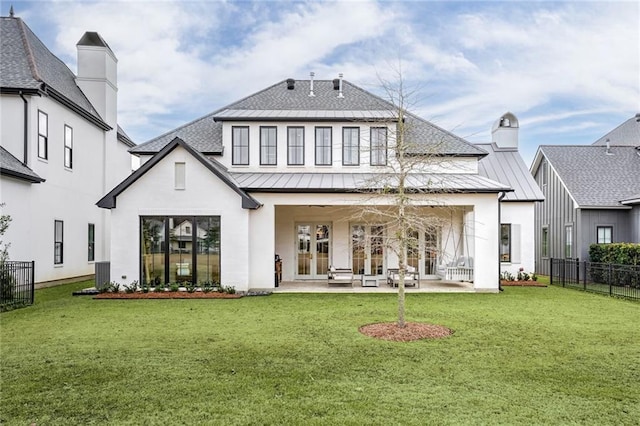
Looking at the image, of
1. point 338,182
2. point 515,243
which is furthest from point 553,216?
point 338,182

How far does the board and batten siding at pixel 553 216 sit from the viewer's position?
900 inches

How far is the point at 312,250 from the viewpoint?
2025 centimetres

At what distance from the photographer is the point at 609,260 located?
19984 millimetres

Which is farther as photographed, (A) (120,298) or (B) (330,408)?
(A) (120,298)

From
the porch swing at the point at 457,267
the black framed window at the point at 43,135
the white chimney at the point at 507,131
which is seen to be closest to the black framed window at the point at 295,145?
the porch swing at the point at 457,267

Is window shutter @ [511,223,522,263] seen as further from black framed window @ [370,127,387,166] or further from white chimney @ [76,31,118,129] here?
white chimney @ [76,31,118,129]

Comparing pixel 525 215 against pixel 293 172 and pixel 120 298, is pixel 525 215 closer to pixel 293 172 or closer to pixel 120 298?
pixel 293 172

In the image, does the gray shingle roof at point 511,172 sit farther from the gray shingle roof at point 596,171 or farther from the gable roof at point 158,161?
the gable roof at point 158,161

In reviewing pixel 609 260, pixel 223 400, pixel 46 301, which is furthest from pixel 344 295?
pixel 609 260

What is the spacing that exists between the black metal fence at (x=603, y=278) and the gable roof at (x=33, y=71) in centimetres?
2074

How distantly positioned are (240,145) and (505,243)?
11.9m

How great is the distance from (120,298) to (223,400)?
34.6 ft

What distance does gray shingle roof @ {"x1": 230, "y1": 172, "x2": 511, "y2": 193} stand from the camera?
53.9 feet

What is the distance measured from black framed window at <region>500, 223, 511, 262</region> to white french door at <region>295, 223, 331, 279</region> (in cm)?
744
